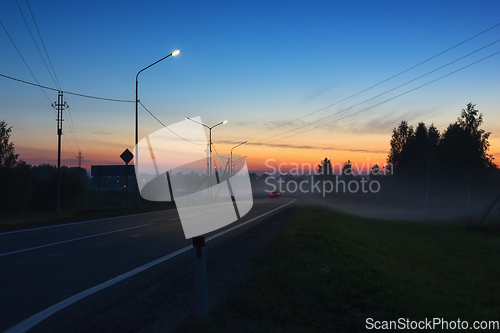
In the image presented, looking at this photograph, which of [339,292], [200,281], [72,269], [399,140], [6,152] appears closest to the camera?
[200,281]

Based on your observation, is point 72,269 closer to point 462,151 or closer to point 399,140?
point 462,151

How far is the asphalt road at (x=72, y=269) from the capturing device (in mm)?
4410

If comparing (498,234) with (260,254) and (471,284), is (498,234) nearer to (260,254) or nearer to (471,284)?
(471,284)

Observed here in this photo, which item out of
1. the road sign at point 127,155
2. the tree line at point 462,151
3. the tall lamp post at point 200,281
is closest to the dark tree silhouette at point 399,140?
the tree line at point 462,151

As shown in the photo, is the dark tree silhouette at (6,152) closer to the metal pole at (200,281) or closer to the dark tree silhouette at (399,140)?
the metal pole at (200,281)

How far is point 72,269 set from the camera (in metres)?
6.88

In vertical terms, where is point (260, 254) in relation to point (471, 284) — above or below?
above

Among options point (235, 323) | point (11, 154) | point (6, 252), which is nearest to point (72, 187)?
point (11, 154)

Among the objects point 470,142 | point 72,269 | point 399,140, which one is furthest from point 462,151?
point 72,269

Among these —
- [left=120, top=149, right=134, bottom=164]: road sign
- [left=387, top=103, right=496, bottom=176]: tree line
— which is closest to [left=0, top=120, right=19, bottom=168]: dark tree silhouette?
[left=120, top=149, right=134, bottom=164]: road sign

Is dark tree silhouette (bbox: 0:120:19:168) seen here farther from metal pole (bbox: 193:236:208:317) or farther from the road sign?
metal pole (bbox: 193:236:208:317)

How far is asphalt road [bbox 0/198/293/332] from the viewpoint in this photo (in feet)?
14.5

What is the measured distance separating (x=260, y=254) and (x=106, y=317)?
4585mm

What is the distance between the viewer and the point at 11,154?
42750 millimetres
